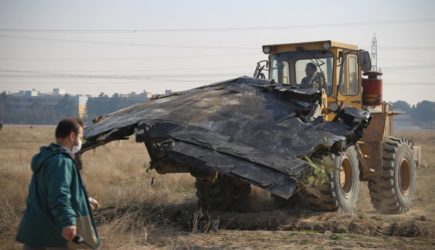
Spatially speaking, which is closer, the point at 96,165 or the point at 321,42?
the point at 321,42

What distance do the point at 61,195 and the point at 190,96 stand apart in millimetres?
5853

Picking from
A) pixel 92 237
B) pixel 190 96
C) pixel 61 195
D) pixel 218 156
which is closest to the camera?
pixel 61 195

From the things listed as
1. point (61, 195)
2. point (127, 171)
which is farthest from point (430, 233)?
point (127, 171)

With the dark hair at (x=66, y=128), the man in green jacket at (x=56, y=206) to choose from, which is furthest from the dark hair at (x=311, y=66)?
the man in green jacket at (x=56, y=206)

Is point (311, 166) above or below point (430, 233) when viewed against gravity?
above

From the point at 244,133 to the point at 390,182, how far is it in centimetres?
500

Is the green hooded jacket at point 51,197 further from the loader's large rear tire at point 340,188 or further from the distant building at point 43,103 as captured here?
the distant building at point 43,103

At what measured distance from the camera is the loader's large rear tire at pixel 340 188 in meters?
9.86

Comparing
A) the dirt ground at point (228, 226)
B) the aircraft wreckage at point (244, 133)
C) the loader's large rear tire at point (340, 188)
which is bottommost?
the dirt ground at point (228, 226)

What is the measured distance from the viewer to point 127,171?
19250 millimetres

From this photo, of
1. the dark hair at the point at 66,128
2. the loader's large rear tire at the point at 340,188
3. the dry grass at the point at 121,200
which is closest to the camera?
the dark hair at the point at 66,128

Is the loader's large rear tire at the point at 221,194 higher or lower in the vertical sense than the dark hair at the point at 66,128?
lower

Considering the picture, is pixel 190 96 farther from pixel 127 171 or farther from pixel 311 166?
pixel 127 171

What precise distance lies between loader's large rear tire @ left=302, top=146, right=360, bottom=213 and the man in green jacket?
5.49 m
